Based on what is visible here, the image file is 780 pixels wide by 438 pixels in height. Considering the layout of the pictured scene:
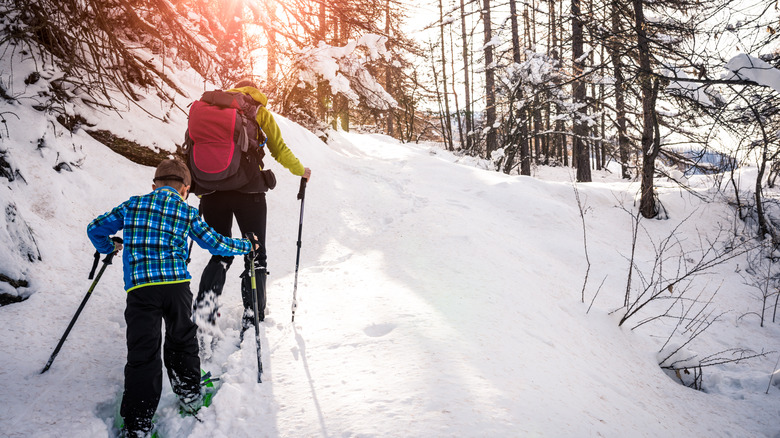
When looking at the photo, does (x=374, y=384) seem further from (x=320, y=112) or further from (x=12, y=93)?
(x=320, y=112)

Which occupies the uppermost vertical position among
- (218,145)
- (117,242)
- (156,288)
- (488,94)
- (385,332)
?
(488,94)

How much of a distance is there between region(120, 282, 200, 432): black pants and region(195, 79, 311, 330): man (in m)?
0.69

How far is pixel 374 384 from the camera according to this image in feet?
8.06

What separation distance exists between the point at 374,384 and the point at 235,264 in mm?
3131

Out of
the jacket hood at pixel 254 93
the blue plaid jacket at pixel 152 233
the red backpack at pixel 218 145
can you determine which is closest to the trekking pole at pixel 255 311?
the blue plaid jacket at pixel 152 233

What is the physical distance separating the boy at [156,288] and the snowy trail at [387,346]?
0.24m

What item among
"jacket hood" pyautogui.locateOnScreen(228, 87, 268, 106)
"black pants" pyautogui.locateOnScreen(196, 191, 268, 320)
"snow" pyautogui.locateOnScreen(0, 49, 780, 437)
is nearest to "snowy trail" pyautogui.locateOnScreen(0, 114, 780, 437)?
"snow" pyautogui.locateOnScreen(0, 49, 780, 437)

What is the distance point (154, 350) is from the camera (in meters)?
2.25

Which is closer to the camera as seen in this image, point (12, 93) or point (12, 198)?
point (12, 198)

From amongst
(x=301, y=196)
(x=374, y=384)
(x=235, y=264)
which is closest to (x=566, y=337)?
(x=374, y=384)

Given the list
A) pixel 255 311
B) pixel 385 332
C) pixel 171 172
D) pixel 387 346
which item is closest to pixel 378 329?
pixel 385 332

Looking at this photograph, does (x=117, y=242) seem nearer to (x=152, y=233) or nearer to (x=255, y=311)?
(x=152, y=233)

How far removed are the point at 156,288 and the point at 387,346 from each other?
1.67 metres

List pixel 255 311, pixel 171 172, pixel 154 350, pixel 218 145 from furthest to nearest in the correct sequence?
pixel 218 145 → pixel 255 311 → pixel 171 172 → pixel 154 350
